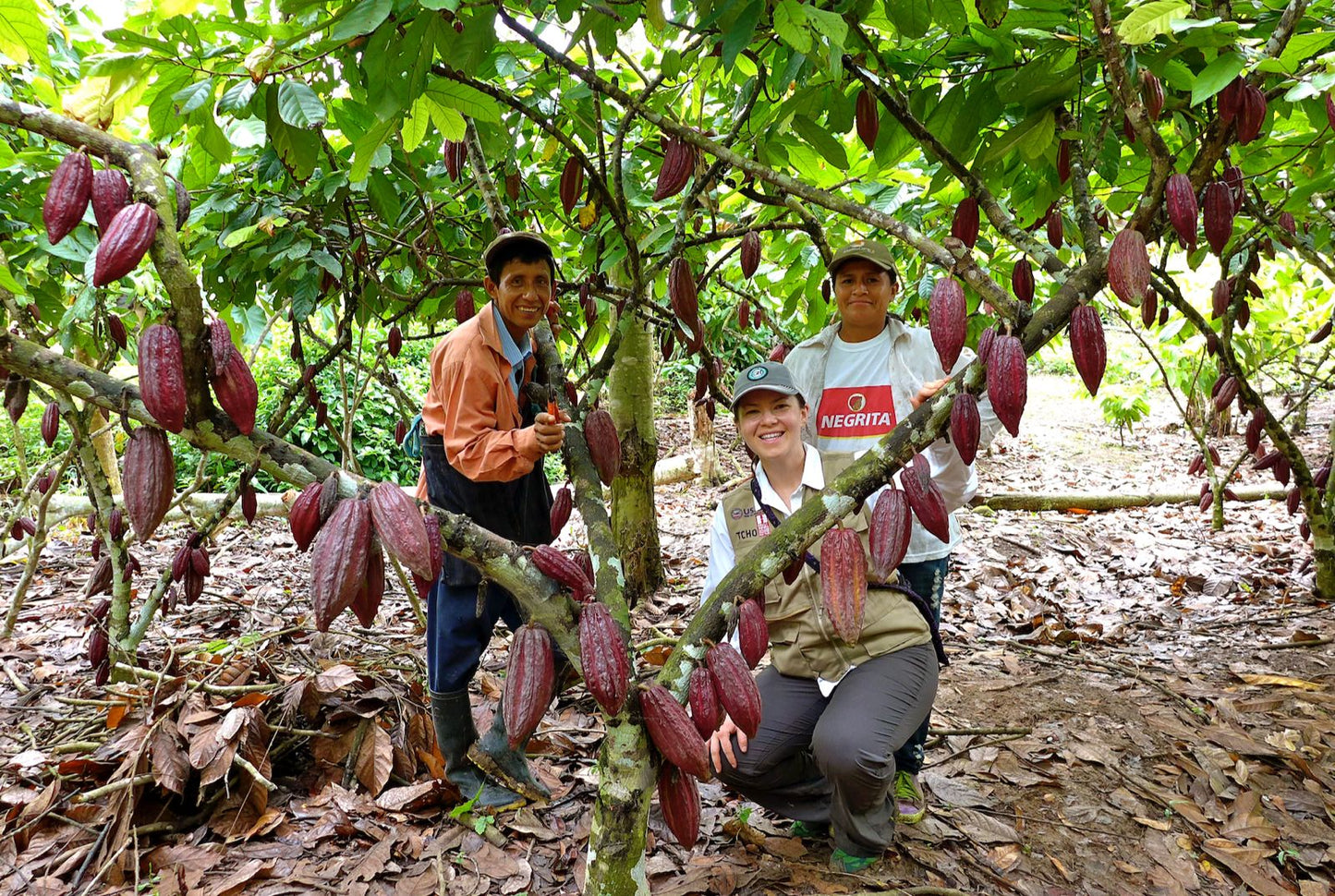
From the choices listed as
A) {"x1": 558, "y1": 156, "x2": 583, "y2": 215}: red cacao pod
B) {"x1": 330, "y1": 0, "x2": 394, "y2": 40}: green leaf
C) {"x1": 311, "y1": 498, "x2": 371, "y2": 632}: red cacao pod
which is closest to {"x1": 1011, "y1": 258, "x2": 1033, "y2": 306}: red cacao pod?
{"x1": 558, "y1": 156, "x2": 583, "y2": 215}: red cacao pod

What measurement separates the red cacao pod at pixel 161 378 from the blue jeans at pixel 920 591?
166 cm

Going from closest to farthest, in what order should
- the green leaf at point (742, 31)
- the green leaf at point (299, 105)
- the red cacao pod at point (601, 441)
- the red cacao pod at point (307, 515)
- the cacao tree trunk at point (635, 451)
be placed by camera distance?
the red cacao pod at point (307, 515) < the green leaf at point (742, 31) < the green leaf at point (299, 105) < the red cacao pod at point (601, 441) < the cacao tree trunk at point (635, 451)

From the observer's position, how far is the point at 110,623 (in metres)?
2.34

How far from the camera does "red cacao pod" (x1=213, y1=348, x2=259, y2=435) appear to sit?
2.95 ft

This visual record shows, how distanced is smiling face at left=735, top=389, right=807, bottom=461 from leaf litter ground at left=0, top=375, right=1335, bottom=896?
91cm

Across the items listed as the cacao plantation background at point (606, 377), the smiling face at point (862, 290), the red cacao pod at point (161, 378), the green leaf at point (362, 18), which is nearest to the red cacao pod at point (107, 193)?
the cacao plantation background at point (606, 377)

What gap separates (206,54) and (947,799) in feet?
7.27

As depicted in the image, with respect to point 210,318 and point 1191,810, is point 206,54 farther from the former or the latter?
point 1191,810

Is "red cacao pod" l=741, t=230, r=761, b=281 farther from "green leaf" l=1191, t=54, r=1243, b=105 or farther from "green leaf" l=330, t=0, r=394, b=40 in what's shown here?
"green leaf" l=330, t=0, r=394, b=40

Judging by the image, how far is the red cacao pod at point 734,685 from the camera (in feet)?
3.74

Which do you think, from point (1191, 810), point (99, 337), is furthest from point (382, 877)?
point (99, 337)

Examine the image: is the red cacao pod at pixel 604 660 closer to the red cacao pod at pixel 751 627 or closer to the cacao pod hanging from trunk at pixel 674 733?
the cacao pod hanging from trunk at pixel 674 733

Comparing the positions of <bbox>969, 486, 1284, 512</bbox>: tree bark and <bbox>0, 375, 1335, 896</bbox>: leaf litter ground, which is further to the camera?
<bbox>969, 486, 1284, 512</bbox>: tree bark

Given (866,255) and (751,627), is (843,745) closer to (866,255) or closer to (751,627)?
(751,627)
